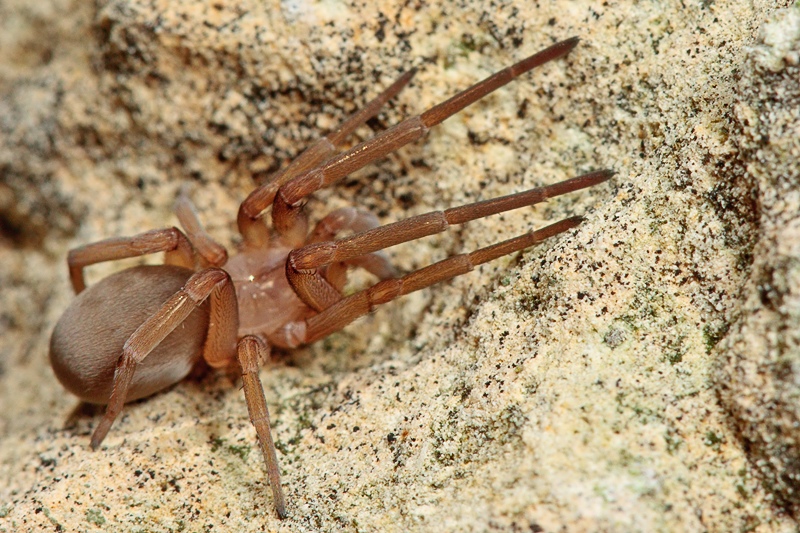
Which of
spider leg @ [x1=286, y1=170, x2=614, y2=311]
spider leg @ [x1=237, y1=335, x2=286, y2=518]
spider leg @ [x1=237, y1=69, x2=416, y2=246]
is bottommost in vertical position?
spider leg @ [x1=237, y1=335, x2=286, y2=518]

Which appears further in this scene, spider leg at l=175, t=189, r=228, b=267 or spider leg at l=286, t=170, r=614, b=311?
spider leg at l=175, t=189, r=228, b=267

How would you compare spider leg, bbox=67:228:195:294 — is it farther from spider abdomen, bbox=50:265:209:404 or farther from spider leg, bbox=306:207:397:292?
spider leg, bbox=306:207:397:292

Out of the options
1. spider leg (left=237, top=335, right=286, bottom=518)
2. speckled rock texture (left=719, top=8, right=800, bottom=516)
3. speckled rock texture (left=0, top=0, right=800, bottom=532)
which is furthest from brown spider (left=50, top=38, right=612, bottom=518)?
speckled rock texture (left=719, top=8, right=800, bottom=516)

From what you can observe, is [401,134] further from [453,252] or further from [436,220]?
[453,252]

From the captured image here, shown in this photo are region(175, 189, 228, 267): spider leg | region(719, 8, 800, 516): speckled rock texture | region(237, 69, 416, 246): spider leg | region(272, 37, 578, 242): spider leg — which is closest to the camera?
region(719, 8, 800, 516): speckled rock texture

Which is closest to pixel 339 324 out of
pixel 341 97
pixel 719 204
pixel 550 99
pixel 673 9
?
pixel 341 97

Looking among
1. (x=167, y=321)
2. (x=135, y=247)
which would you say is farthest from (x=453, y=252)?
(x=135, y=247)
